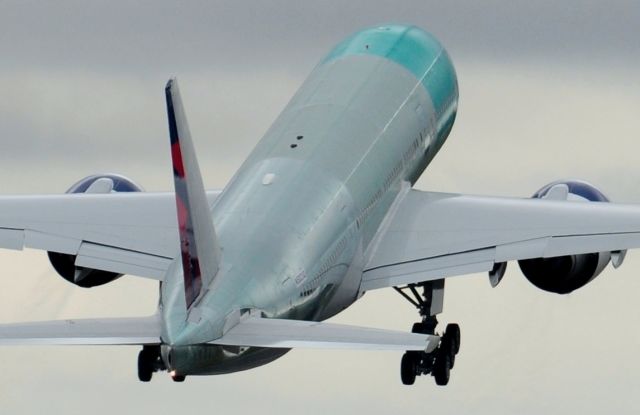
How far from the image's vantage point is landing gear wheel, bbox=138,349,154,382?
7738cm

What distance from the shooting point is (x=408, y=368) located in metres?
82.3

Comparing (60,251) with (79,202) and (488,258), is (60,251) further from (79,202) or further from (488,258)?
(488,258)

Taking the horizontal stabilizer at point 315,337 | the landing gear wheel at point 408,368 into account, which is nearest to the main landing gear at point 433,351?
the landing gear wheel at point 408,368

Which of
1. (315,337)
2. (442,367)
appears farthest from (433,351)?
(315,337)

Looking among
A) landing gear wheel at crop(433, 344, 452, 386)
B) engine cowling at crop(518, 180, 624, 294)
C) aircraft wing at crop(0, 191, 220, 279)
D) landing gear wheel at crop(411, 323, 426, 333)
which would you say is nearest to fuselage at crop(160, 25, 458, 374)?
landing gear wheel at crop(411, 323, 426, 333)

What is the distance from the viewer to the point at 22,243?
267 ft

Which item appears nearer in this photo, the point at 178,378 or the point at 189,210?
the point at 189,210

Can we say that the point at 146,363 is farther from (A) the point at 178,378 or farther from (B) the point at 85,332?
(B) the point at 85,332

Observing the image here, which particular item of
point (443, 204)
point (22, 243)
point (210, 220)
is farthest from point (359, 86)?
point (210, 220)

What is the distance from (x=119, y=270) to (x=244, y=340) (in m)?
9.53

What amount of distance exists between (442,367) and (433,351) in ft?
1.38

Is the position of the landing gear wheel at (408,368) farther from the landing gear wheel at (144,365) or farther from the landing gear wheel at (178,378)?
the landing gear wheel at (178,378)

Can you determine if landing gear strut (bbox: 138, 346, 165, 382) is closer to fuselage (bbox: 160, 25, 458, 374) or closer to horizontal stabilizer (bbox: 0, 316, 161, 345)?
fuselage (bbox: 160, 25, 458, 374)

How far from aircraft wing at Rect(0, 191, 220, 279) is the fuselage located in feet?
9.11
